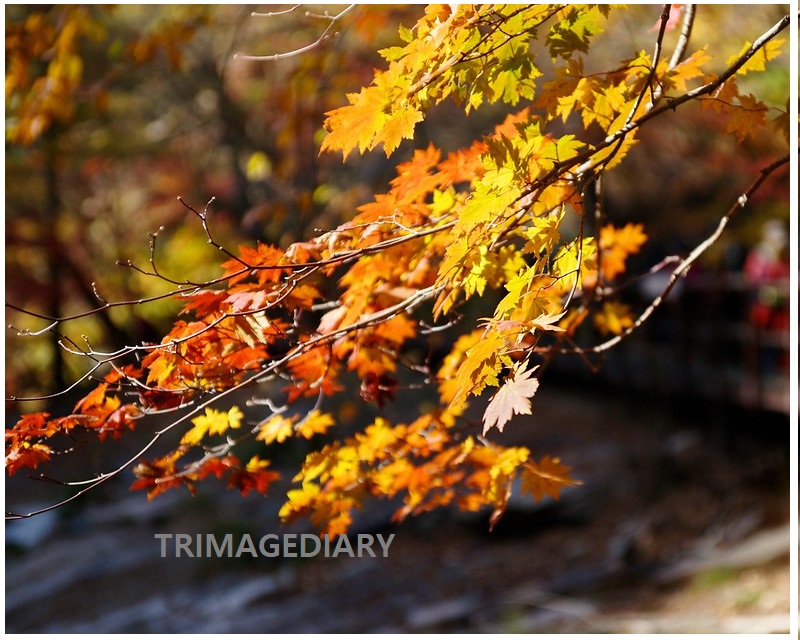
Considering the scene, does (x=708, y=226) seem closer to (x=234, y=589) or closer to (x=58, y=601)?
(x=234, y=589)

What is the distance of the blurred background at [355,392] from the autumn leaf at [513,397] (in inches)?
100.0

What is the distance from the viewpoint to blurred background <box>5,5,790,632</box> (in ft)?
16.0

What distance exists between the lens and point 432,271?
2115mm

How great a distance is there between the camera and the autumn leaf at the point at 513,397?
1312 millimetres

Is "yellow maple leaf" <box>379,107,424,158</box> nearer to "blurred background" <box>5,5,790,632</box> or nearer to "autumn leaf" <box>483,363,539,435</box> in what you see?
"autumn leaf" <box>483,363,539,435</box>

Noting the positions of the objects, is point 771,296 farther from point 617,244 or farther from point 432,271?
point 432,271

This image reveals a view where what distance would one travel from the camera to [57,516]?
7.20 m

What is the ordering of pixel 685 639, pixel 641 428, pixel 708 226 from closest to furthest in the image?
pixel 685 639, pixel 641 428, pixel 708 226

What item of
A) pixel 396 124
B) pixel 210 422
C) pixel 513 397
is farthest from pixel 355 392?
pixel 513 397

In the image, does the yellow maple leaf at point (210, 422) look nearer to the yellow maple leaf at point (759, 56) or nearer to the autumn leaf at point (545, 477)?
the autumn leaf at point (545, 477)

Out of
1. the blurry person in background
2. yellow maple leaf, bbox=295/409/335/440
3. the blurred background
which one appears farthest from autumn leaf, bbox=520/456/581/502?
the blurry person in background

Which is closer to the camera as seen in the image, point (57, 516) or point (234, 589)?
point (234, 589)

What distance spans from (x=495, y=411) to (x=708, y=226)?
7.76 meters

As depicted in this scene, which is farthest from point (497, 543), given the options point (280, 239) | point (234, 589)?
point (280, 239)
